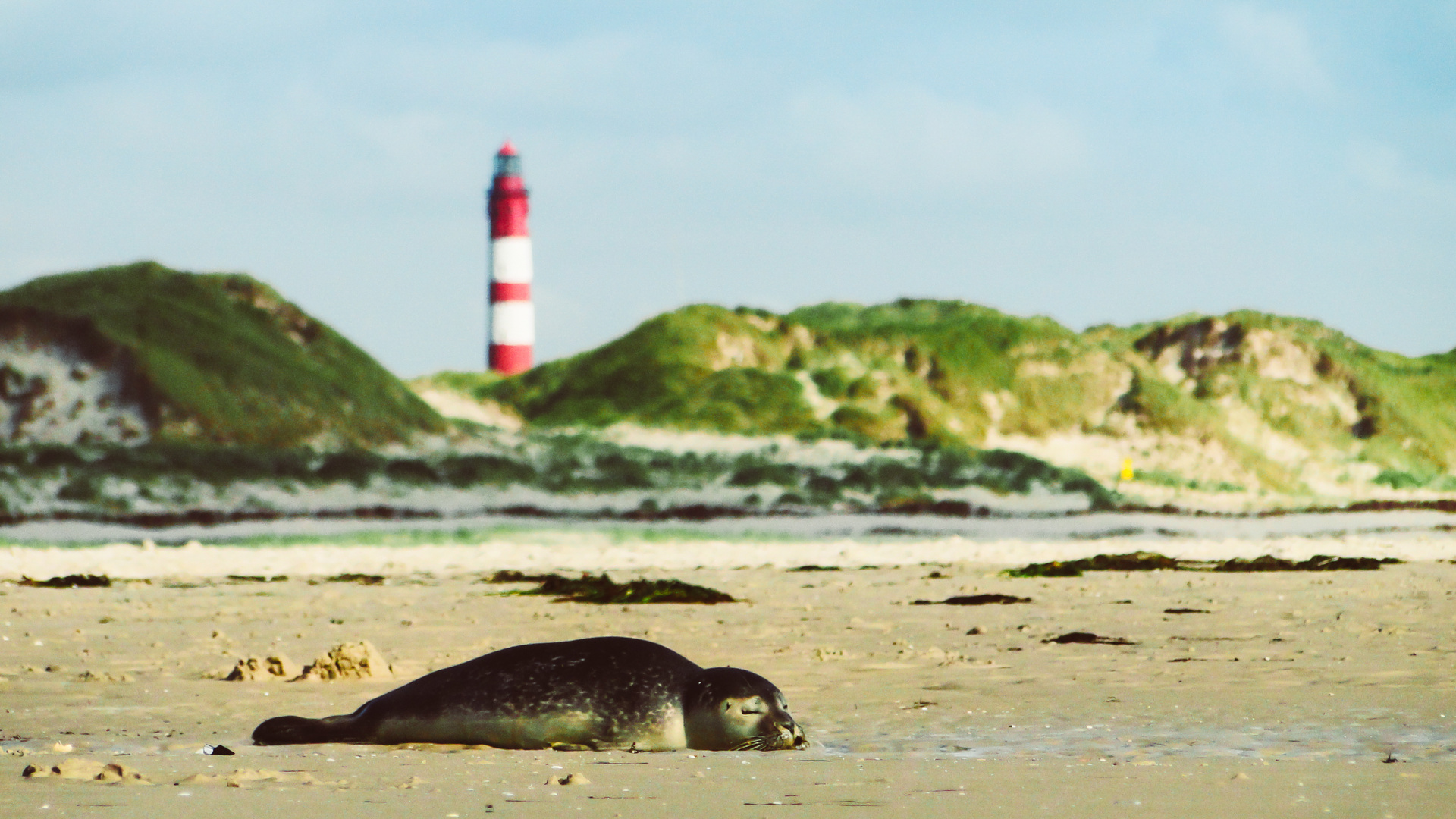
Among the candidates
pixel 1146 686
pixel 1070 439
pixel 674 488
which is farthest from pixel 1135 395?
pixel 1146 686

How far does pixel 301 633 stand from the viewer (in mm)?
10188

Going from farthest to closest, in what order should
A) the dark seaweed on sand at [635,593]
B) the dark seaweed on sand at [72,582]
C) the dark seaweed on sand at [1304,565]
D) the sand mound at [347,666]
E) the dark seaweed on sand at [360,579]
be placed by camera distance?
the dark seaweed on sand at [1304,565], the dark seaweed on sand at [360,579], the dark seaweed on sand at [72,582], the dark seaweed on sand at [635,593], the sand mound at [347,666]

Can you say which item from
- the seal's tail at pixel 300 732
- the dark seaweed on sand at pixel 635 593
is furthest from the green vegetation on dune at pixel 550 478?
the seal's tail at pixel 300 732

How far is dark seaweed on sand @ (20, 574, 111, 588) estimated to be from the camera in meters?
14.2

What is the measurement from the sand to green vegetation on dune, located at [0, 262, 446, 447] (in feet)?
58.2

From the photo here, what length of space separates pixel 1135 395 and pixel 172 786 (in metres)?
64.0

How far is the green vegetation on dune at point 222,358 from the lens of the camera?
32844 millimetres

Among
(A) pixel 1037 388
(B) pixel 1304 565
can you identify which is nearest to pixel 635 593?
(B) pixel 1304 565

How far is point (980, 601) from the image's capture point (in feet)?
39.9

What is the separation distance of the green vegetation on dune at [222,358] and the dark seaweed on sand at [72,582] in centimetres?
1766

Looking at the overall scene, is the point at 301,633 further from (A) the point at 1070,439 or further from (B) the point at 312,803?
(A) the point at 1070,439

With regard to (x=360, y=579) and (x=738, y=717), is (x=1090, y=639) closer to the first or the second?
(x=738, y=717)

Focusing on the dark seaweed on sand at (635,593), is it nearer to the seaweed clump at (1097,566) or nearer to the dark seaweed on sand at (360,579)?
the dark seaweed on sand at (360,579)

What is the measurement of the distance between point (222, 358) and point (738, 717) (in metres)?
30.9
